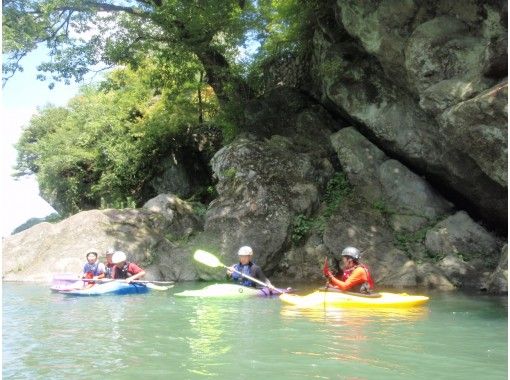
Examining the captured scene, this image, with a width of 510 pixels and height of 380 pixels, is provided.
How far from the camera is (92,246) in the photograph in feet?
44.3

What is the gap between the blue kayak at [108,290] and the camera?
1034 centimetres

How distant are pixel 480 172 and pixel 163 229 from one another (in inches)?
318


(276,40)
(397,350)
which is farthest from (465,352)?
(276,40)

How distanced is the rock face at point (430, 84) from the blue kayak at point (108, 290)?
6.71 meters

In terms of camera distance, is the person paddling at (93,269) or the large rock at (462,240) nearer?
the person paddling at (93,269)

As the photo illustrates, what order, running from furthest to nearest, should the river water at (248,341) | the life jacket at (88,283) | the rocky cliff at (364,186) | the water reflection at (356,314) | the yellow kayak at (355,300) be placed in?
the rocky cliff at (364,186) < the life jacket at (88,283) < the yellow kayak at (355,300) < the water reflection at (356,314) < the river water at (248,341)

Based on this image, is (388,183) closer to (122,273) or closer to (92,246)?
(122,273)

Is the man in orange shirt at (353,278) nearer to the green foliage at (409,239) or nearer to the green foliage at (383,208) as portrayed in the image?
the green foliage at (409,239)

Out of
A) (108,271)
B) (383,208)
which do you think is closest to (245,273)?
(108,271)

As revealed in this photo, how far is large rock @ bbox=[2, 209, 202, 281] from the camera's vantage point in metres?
13.3

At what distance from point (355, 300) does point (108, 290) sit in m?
4.77

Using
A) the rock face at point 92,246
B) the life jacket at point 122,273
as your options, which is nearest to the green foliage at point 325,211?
the rock face at point 92,246

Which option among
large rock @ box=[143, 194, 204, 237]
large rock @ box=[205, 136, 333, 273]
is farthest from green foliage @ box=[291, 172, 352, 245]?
large rock @ box=[143, 194, 204, 237]

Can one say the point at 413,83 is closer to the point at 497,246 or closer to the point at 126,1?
the point at 497,246
